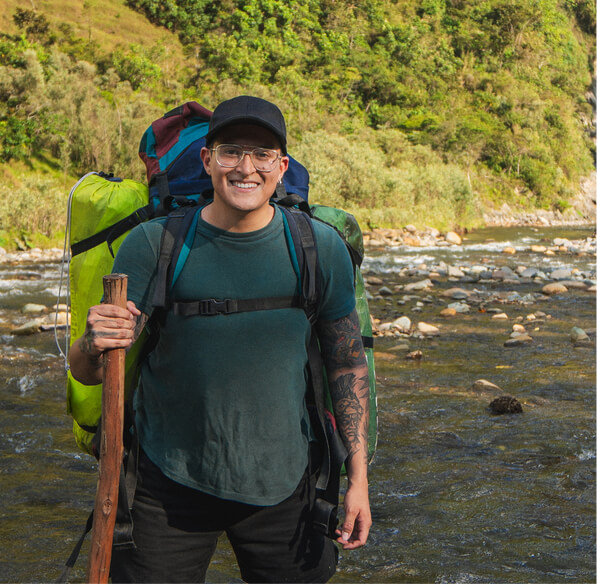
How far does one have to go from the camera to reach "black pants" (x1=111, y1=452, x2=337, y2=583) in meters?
2.29

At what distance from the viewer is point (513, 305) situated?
14789mm

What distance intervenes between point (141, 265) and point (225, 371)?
424 millimetres

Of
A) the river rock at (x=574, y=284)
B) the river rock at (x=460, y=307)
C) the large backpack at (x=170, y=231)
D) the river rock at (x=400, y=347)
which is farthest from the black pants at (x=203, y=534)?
the river rock at (x=574, y=284)

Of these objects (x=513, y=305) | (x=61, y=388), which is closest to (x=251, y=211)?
(x=61, y=388)

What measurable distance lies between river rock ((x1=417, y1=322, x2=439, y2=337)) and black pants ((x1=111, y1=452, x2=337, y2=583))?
9547 millimetres

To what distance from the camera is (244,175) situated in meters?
2.29

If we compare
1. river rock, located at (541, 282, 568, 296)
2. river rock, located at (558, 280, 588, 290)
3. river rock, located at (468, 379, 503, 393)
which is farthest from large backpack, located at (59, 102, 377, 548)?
river rock, located at (558, 280, 588, 290)

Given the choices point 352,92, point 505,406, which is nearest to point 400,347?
point 505,406

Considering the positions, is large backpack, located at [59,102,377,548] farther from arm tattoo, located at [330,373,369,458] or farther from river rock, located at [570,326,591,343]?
river rock, located at [570,326,591,343]

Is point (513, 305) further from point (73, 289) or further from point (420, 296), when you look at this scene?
point (73, 289)

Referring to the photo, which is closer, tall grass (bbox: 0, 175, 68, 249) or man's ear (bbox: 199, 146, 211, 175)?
man's ear (bbox: 199, 146, 211, 175)

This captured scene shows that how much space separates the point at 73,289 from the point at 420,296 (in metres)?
13.5

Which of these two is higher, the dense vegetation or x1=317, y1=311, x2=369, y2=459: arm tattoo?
the dense vegetation

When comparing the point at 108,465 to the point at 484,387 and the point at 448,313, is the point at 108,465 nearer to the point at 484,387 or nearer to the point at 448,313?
the point at 484,387
